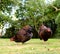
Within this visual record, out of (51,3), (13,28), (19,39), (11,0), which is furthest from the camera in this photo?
(13,28)

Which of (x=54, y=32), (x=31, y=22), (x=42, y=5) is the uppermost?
(x=42, y=5)

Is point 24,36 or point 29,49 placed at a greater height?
point 29,49

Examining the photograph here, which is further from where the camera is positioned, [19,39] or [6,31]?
[6,31]

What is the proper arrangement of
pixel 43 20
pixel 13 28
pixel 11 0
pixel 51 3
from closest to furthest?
1. pixel 11 0
2. pixel 51 3
3. pixel 43 20
4. pixel 13 28

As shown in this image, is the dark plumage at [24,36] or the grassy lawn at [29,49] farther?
the dark plumage at [24,36]

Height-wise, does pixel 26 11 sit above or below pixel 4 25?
above

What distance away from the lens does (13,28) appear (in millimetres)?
21406

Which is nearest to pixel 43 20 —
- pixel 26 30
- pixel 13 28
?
pixel 13 28

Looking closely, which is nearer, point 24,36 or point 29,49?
point 29,49

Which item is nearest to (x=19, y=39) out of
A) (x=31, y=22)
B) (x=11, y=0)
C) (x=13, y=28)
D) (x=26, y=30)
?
(x=26, y=30)

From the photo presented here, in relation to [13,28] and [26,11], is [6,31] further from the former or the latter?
[26,11]

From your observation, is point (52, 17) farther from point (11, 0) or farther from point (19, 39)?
point (19, 39)

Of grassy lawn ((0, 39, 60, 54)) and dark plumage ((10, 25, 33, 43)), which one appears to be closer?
grassy lawn ((0, 39, 60, 54))

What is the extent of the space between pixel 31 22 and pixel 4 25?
6.86ft
